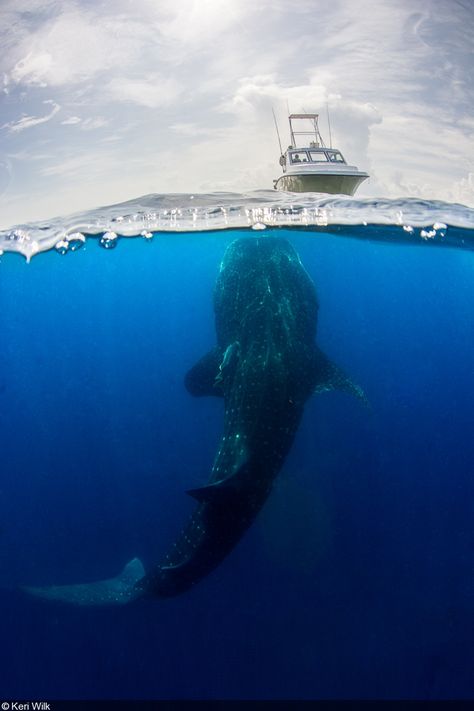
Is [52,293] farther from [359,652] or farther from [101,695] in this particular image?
[359,652]

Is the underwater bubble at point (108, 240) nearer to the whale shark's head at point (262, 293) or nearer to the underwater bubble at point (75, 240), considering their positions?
the underwater bubble at point (75, 240)

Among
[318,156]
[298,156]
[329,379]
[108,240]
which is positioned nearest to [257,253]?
[329,379]

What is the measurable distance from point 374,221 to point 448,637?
34.3ft

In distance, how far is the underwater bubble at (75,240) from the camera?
1233cm

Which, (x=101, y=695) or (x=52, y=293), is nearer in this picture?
(x=101, y=695)

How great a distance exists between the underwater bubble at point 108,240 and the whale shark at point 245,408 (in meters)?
6.01

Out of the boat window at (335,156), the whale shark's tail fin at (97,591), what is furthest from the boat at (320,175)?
the whale shark's tail fin at (97,591)

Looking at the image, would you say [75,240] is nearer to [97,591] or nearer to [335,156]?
[97,591]

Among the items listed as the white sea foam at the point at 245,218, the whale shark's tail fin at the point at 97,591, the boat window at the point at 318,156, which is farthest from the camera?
the boat window at the point at 318,156

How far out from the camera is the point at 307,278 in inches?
367

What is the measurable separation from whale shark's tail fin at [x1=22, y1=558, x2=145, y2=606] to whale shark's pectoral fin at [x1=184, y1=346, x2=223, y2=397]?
314cm

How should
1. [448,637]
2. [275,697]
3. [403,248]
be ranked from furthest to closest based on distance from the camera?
[403,248]
[448,637]
[275,697]

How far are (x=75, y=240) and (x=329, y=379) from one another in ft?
32.0

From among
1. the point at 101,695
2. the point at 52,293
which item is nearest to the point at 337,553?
the point at 101,695
